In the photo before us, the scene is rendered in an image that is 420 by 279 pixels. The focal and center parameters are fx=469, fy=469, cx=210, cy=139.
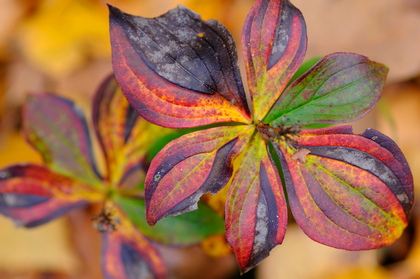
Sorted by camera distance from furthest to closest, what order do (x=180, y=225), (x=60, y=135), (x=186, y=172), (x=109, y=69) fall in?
1. (x=109, y=69)
2. (x=60, y=135)
3. (x=180, y=225)
4. (x=186, y=172)

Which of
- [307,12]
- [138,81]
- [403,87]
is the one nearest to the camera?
[138,81]

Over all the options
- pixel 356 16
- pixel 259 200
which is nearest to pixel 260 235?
pixel 259 200

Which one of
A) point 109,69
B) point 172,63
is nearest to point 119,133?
point 172,63

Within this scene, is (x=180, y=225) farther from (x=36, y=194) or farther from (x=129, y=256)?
(x=36, y=194)

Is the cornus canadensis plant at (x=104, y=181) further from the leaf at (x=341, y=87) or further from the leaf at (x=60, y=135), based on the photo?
the leaf at (x=341, y=87)

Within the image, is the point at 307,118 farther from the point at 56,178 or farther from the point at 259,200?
the point at 56,178

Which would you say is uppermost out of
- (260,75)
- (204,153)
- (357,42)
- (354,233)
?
(357,42)
